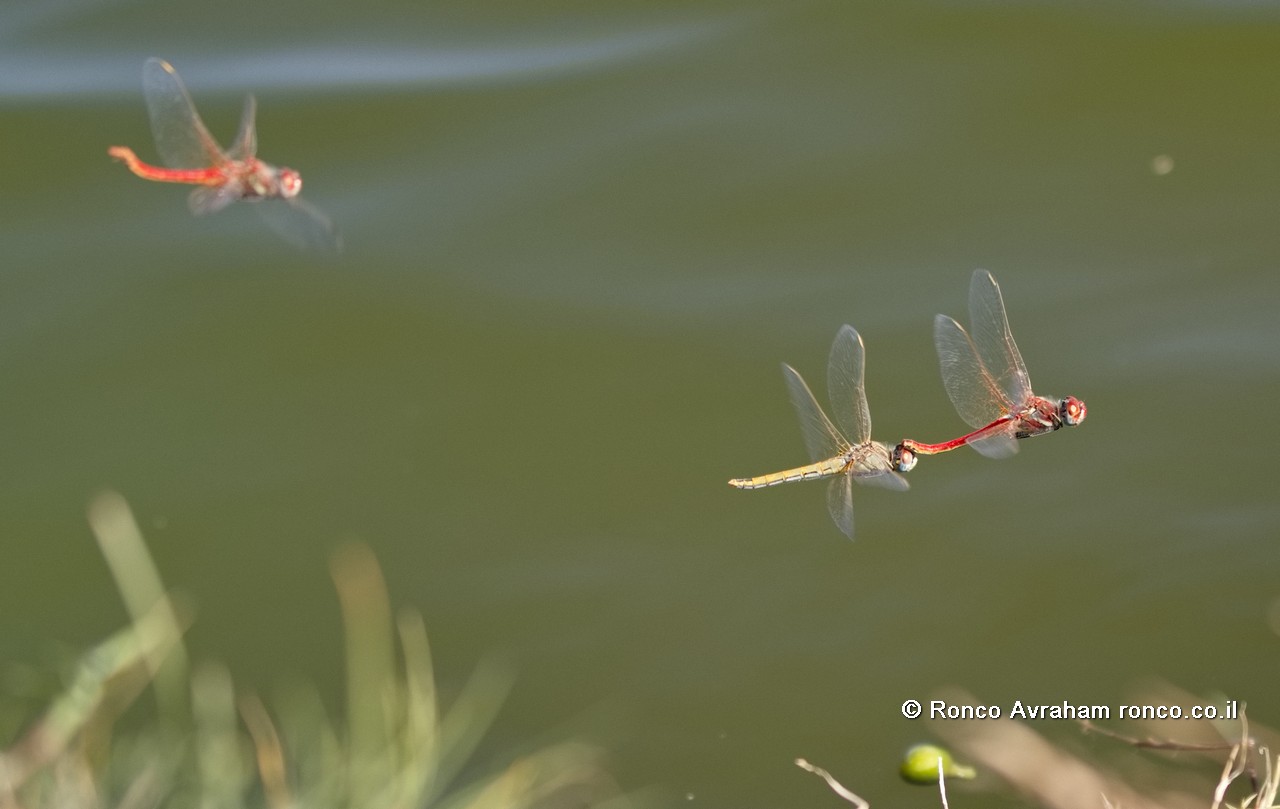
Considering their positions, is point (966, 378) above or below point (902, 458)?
above

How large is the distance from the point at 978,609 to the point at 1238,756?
64 cm

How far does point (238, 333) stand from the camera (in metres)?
3.76

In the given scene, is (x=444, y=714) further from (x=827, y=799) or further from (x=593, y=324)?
(x=593, y=324)

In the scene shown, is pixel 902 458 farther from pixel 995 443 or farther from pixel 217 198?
pixel 217 198

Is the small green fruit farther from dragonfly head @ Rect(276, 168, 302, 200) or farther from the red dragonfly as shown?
dragonfly head @ Rect(276, 168, 302, 200)

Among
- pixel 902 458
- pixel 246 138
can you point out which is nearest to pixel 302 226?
pixel 246 138

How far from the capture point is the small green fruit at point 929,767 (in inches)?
107

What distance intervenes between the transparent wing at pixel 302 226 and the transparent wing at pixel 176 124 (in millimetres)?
241

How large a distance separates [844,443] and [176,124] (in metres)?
1.49

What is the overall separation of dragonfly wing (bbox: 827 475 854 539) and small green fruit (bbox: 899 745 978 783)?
48cm

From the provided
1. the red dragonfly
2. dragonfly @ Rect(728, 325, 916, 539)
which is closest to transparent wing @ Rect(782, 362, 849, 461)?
dragonfly @ Rect(728, 325, 916, 539)

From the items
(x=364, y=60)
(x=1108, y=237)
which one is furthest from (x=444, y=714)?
(x=364, y=60)

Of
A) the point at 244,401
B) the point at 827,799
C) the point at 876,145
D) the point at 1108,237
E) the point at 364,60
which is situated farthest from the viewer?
the point at 364,60

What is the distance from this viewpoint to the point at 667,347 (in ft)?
12.1
